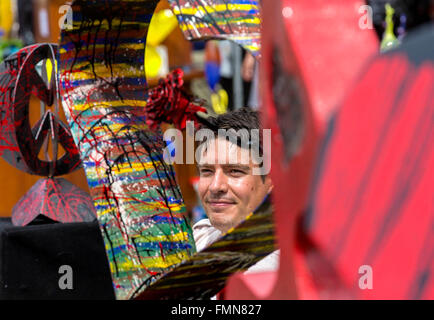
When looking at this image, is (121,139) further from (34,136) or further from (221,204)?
(221,204)

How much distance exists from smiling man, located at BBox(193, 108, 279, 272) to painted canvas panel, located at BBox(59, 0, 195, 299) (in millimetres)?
293

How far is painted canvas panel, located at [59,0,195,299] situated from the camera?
1.23 m

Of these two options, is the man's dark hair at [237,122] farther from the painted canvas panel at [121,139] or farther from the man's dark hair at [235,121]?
the painted canvas panel at [121,139]

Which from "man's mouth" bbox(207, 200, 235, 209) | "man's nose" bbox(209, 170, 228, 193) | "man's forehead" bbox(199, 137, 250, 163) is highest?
"man's forehead" bbox(199, 137, 250, 163)

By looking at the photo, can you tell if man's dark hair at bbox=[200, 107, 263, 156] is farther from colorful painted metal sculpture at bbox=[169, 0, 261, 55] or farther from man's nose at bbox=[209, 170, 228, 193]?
colorful painted metal sculpture at bbox=[169, 0, 261, 55]

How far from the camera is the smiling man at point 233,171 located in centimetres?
166

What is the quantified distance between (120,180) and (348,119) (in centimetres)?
78

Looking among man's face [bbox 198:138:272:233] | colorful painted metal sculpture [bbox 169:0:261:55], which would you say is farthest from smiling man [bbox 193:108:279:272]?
colorful painted metal sculpture [bbox 169:0:261:55]

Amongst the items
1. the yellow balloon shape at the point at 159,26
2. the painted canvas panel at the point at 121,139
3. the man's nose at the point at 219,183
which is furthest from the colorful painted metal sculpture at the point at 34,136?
the yellow balloon shape at the point at 159,26

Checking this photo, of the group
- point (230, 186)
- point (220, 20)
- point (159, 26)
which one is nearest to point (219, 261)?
point (220, 20)

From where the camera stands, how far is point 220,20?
1.18 metres

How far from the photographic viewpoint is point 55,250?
4.49 feet

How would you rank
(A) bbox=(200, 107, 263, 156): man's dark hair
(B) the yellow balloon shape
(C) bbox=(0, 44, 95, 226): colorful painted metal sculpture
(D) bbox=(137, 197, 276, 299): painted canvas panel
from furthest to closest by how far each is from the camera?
(B) the yellow balloon shape → (A) bbox=(200, 107, 263, 156): man's dark hair → (C) bbox=(0, 44, 95, 226): colorful painted metal sculpture → (D) bbox=(137, 197, 276, 299): painted canvas panel
